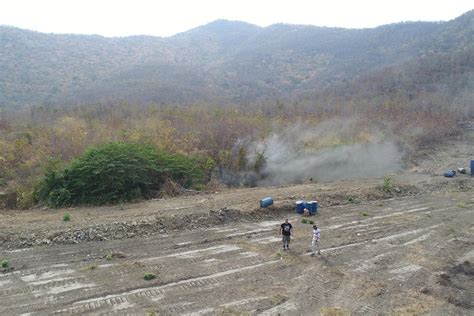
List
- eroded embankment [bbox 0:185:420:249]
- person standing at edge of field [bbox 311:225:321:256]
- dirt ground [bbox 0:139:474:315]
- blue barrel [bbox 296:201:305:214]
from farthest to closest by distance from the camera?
blue barrel [bbox 296:201:305:214] → eroded embankment [bbox 0:185:420:249] → person standing at edge of field [bbox 311:225:321:256] → dirt ground [bbox 0:139:474:315]

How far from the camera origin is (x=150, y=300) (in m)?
13.9

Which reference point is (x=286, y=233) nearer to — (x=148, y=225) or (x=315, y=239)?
(x=315, y=239)

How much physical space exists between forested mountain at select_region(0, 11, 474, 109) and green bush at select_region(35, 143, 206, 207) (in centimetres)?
4051

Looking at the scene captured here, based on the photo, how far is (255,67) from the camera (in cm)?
11056

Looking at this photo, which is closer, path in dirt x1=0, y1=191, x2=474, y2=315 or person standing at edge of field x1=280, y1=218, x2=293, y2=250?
path in dirt x1=0, y1=191, x2=474, y2=315

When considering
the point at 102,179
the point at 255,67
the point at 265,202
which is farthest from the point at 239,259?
the point at 255,67

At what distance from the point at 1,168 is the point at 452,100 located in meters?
56.8

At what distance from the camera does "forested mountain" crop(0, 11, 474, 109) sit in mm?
72812

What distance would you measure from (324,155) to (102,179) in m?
19.5

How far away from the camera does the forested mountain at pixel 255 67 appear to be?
72812 millimetres

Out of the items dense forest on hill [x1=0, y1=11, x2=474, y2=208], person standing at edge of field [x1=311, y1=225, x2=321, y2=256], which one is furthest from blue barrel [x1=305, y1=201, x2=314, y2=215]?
dense forest on hill [x1=0, y1=11, x2=474, y2=208]

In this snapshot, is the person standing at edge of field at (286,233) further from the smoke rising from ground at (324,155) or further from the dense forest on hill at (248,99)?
the smoke rising from ground at (324,155)

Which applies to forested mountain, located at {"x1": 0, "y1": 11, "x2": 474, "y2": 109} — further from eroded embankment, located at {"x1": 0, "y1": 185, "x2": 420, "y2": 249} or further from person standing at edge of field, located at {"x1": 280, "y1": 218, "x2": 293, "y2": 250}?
person standing at edge of field, located at {"x1": 280, "y1": 218, "x2": 293, "y2": 250}

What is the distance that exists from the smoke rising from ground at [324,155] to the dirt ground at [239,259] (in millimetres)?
8034
